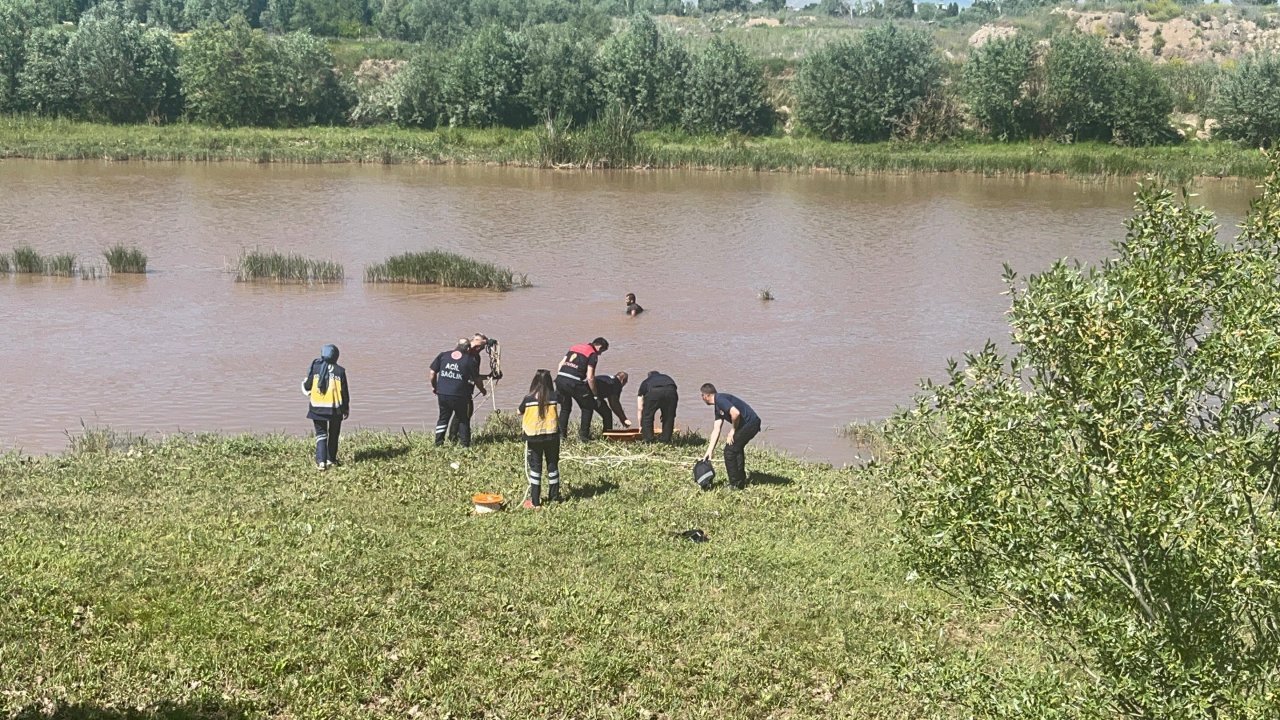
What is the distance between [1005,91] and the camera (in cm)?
7062

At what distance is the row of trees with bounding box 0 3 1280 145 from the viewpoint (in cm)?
7131

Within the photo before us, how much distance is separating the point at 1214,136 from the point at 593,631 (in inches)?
2731

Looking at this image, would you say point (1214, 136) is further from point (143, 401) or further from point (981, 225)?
point (143, 401)

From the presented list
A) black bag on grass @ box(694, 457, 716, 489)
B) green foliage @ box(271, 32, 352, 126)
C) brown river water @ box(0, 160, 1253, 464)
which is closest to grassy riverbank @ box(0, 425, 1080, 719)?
black bag on grass @ box(694, 457, 716, 489)

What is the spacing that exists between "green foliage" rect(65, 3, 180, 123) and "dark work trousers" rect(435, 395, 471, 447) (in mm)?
69158

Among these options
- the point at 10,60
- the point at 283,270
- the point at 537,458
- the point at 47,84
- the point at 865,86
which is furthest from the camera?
the point at 10,60

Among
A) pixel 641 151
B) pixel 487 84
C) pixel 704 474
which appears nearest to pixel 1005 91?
pixel 641 151

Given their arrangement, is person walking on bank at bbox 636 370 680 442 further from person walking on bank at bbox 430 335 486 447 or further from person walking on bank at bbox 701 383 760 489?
person walking on bank at bbox 430 335 486 447

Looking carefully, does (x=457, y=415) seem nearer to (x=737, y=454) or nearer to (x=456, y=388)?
(x=456, y=388)

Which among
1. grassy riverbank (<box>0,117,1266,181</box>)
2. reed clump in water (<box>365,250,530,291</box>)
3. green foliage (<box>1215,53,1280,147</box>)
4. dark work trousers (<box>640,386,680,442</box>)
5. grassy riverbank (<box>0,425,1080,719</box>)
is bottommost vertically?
grassy riverbank (<box>0,425,1080,719</box>)

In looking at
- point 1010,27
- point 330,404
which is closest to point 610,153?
point 330,404

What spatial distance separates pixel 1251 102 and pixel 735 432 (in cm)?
6297

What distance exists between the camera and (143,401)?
19.4m

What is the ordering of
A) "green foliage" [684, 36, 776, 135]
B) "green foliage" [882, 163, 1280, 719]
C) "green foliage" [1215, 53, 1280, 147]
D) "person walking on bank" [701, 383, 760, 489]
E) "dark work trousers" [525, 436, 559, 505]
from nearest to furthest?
"green foliage" [882, 163, 1280, 719], "dark work trousers" [525, 436, 559, 505], "person walking on bank" [701, 383, 760, 489], "green foliage" [1215, 53, 1280, 147], "green foliage" [684, 36, 776, 135]
